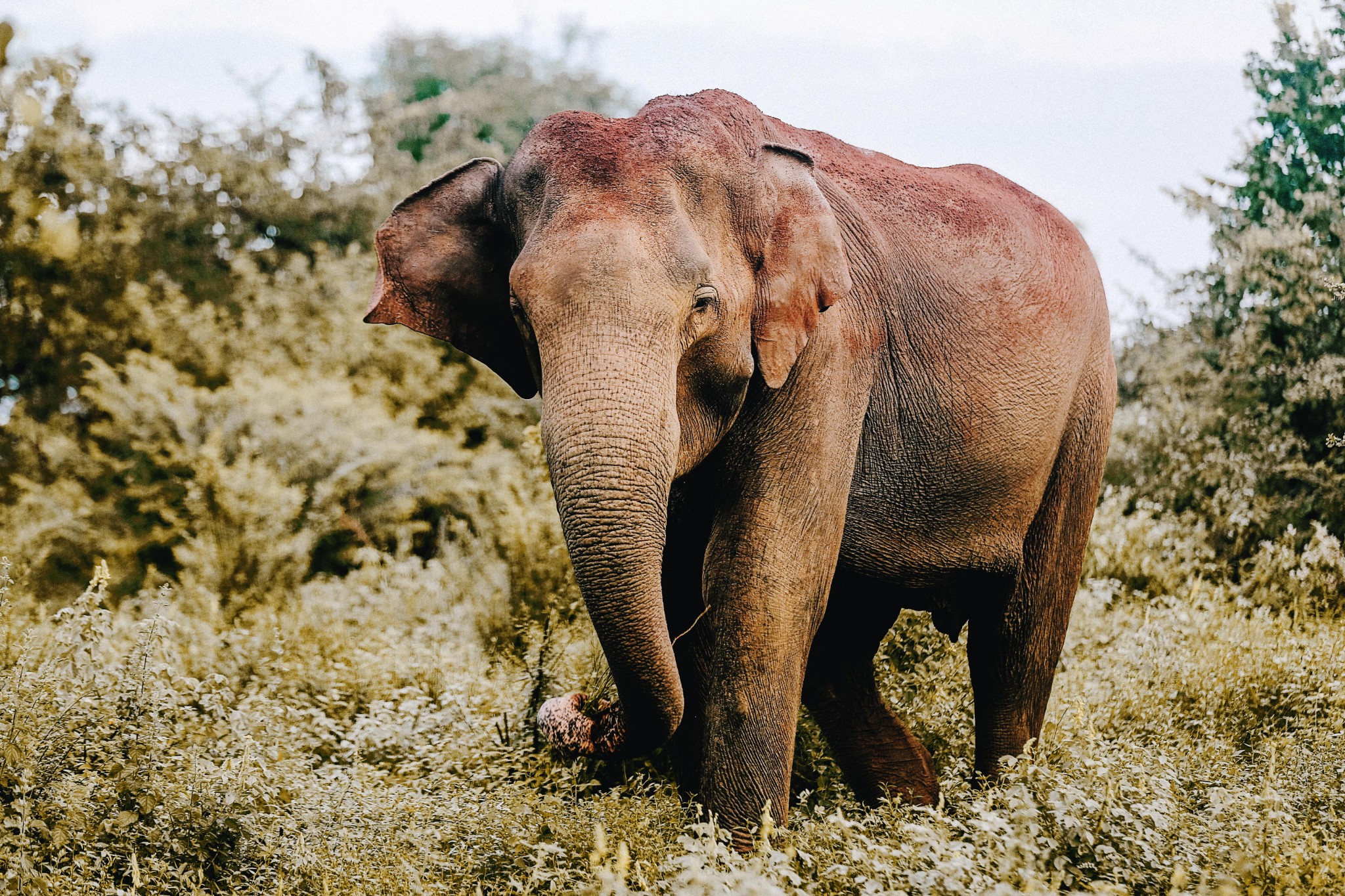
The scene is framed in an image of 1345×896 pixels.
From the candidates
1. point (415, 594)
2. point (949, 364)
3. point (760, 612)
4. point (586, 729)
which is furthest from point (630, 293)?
point (415, 594)

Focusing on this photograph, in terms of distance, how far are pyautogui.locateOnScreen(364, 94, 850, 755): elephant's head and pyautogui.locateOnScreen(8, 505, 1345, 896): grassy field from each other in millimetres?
785

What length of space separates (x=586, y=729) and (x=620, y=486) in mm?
2334

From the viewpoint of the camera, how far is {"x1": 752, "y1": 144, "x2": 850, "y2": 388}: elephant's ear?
Answer: 4188 millimetres

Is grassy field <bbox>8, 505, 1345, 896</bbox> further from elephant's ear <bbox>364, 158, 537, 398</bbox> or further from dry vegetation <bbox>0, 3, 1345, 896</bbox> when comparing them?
elephant's ear <bbox>364, 158, 537, 398</bbox>

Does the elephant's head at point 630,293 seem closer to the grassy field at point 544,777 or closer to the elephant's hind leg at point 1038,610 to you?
the grassy field at point 544,777

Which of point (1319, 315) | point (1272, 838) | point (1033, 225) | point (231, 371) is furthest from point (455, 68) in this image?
point (1272, 838)

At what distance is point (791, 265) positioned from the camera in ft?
13.9

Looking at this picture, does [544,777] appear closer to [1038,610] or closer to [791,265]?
[1038,610]

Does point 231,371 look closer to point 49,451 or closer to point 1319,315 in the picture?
point 49,451

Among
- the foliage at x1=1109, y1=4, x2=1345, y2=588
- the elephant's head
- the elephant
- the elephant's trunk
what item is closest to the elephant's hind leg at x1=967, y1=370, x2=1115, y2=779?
the elephant

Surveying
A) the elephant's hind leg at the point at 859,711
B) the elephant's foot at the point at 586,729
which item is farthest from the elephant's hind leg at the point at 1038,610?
the elephant's foot at the point at 586,729

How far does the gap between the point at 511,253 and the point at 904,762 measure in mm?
2893

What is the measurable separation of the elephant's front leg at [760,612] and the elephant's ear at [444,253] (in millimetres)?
1011

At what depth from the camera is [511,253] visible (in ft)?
15.2
